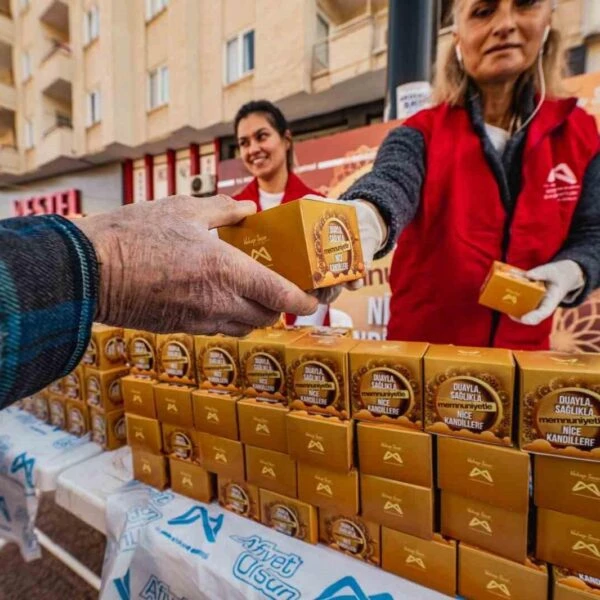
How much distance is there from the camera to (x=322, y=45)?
322 centimetres

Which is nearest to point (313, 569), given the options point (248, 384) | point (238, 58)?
point (248, 384)

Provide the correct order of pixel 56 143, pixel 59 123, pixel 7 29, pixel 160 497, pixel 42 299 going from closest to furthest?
pixel 42 299
pixel 160 497
pixel 7 29
pixel 56 143
pixel 59 123

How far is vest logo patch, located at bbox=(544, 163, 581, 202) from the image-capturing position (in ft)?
2.55

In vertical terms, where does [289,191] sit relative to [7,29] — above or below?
below

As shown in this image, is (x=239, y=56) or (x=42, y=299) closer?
(x=42, y=299)

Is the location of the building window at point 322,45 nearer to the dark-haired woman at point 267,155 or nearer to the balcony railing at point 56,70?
the dark-haired woman at point 267,155

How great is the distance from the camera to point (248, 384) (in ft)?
2.68

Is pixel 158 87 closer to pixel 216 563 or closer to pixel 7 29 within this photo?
pixel 7 29

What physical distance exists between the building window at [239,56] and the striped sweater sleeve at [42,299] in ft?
12.7

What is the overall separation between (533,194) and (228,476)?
38.4 inches

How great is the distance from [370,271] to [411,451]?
165cm

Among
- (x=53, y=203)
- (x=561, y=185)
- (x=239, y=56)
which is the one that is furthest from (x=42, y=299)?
(x=53, y=203)

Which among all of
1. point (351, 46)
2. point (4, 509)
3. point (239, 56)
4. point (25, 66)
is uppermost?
point (25, 66)

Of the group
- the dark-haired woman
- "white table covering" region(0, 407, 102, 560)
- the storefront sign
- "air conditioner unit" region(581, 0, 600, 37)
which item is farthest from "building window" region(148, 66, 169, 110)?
"white table covering" region(0, 407, 102, 560)
